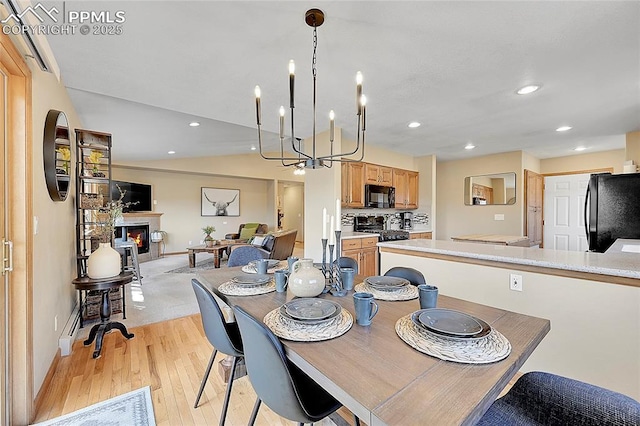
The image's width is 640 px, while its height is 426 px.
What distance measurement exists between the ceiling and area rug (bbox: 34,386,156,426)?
2.32 m

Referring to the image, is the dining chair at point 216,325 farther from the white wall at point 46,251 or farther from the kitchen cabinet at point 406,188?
the kitchen cabinet at point 406,188

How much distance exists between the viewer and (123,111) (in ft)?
10.9

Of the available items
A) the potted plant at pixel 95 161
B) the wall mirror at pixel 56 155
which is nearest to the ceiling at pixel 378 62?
the wall mirror at pixel 56 155

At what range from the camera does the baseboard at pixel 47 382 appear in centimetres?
174

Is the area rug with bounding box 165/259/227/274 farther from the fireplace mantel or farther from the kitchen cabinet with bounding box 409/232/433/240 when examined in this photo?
the kitchen cabinet with bounding box 409/232/433/240

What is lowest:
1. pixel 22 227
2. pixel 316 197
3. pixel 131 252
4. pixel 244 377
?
pixel 244 377

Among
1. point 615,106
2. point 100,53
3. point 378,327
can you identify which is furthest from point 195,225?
point 615,106

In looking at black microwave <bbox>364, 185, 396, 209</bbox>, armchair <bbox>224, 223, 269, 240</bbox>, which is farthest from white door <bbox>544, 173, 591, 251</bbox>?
armchair <bbox>224, 223, 269, 240</bbox>

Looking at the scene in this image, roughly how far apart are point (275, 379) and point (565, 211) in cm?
661

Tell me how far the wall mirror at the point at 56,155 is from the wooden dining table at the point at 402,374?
88.4 inches

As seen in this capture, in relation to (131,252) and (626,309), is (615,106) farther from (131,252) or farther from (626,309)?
(131,252)

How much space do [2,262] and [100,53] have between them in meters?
1.45

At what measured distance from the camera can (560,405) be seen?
2.96 feet

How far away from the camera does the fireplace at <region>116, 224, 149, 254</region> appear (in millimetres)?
6557
